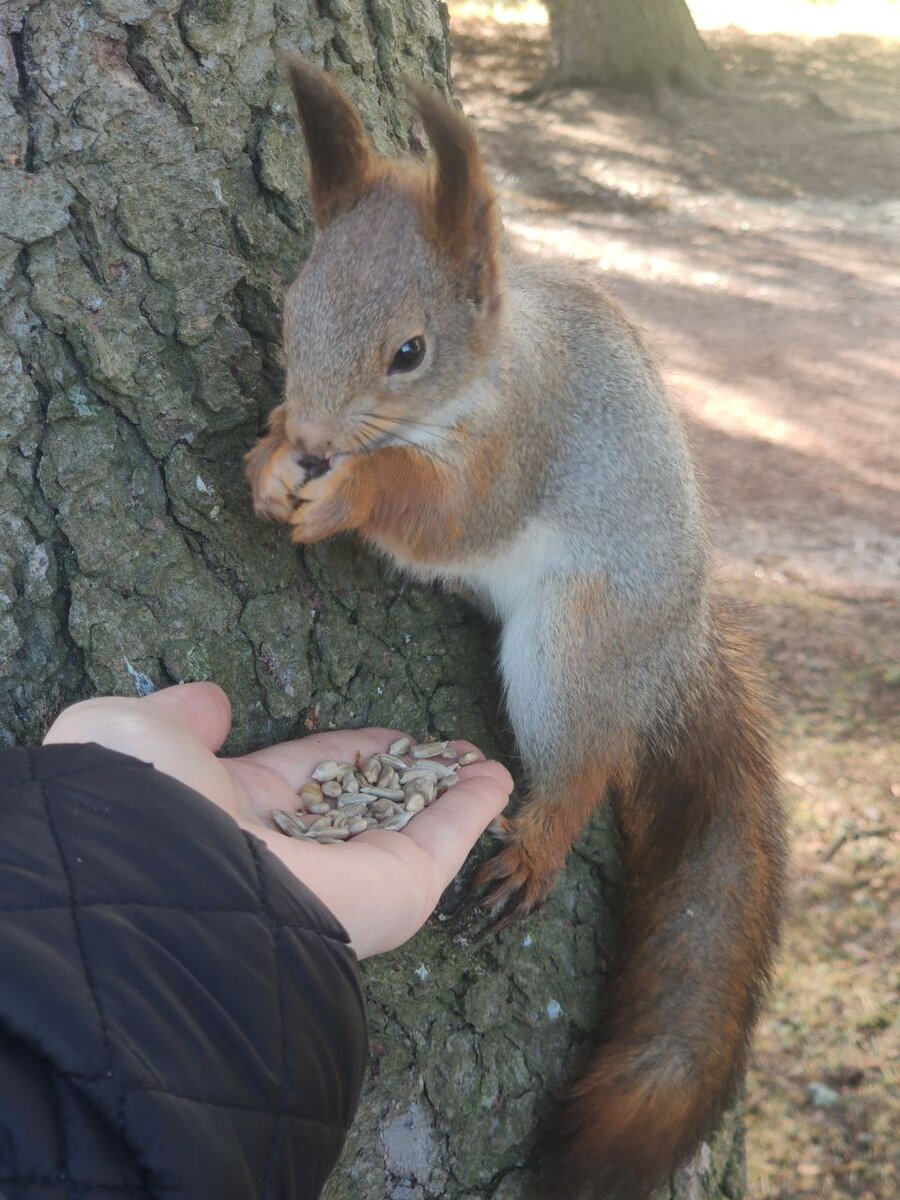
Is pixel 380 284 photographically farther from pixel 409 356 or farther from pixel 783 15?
pixel 783 15

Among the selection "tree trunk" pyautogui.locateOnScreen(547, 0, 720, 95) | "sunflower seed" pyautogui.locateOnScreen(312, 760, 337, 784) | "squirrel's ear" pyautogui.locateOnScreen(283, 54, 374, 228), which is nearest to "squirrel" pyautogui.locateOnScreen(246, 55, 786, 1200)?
"squirrel's ear" pyautogui.locateOnScreen(283, 54, 374, 228)

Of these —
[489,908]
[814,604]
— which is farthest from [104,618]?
[814,604]

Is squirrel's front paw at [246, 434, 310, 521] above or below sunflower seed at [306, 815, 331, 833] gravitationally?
above

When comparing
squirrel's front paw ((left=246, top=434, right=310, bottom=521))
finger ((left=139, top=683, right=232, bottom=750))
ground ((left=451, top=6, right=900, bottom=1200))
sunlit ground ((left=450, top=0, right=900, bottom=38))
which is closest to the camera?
finger ((left=139, top=683, right=232, bottom=750))

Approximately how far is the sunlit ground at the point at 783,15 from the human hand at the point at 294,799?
10.9 meters

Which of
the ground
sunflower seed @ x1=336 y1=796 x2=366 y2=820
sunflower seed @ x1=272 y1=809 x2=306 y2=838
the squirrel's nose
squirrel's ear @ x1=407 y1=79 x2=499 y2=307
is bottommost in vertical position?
the ground

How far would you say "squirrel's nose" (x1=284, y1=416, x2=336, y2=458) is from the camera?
1.45 meters

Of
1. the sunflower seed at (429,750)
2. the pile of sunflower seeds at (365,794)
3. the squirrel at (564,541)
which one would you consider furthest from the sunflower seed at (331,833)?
the squirrel at (564,541)

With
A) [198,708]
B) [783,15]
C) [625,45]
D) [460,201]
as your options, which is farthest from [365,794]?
[783,15]

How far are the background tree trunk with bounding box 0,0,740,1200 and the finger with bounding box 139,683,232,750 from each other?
64 mm

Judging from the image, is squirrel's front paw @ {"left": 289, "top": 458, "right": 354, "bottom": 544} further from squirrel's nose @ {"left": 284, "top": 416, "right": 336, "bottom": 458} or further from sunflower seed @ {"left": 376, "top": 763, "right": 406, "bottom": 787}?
sunflower seed @ {"left": 376, "top": 763, "right": 406, "bottom": 787}

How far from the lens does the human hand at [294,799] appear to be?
1248 mm

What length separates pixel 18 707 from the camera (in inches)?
55.7

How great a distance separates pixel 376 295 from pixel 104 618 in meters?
0.54
